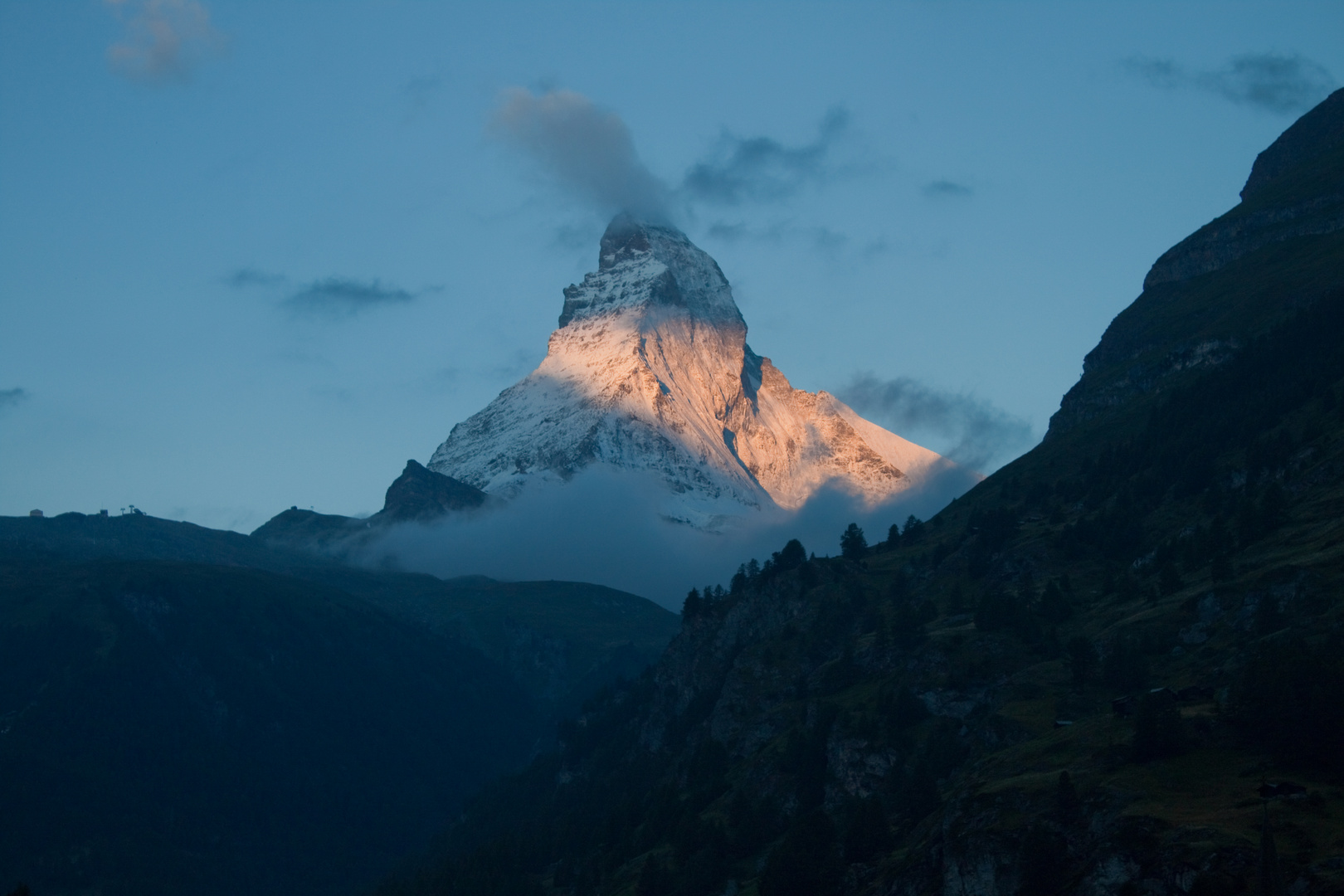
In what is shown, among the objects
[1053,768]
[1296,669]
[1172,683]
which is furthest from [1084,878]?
[1172,683]

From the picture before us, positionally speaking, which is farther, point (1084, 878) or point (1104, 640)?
point (1104, 640)

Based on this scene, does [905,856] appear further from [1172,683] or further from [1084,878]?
[1172,683]

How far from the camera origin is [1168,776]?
131 m

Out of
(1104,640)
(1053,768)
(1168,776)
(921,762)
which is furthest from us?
(1104,640)

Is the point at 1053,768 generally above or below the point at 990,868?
above

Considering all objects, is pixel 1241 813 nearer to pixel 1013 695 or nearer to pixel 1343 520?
pixel 1013 695

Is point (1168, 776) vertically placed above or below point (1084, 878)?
above

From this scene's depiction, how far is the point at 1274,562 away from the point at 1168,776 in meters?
64.0

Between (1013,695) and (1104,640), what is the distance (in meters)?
15.9

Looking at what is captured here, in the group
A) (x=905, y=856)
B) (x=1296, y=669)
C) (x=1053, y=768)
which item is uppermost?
(x=1296, y=669)

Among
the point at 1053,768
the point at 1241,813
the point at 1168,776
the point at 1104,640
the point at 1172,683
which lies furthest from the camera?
the point at 1104,640

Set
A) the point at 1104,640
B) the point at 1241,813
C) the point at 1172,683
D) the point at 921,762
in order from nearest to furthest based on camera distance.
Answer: the point at 1241,813
the point at 1172,683
the point at 921,762
the point at 1104,640

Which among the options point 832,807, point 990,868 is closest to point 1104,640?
point 832,807

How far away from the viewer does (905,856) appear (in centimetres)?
14888
